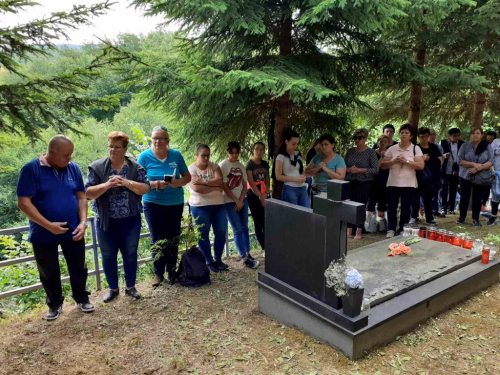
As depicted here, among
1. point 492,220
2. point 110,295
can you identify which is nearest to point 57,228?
point 110,295

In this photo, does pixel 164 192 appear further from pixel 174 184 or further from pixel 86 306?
pixel 86 306

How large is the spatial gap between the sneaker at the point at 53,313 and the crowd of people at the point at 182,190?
10mm

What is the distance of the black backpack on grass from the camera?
4.55 metres

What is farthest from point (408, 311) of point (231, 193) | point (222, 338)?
point (231, 193)

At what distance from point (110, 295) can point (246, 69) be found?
135 inches

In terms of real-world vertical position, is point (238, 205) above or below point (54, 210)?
below

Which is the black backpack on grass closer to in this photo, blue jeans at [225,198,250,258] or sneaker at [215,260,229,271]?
sneaker at [215,260,229,271]

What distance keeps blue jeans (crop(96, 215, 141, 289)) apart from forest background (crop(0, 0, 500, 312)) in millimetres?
1168

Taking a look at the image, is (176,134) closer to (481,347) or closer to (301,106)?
(301,106)

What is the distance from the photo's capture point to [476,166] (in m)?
6.51

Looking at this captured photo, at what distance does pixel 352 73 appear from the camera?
19.3ft

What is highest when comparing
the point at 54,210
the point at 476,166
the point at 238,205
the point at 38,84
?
the point at 38,84

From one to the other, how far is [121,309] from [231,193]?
203 cm

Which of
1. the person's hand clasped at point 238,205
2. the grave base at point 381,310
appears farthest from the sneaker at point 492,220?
the person's hand clasped at point 238,205
